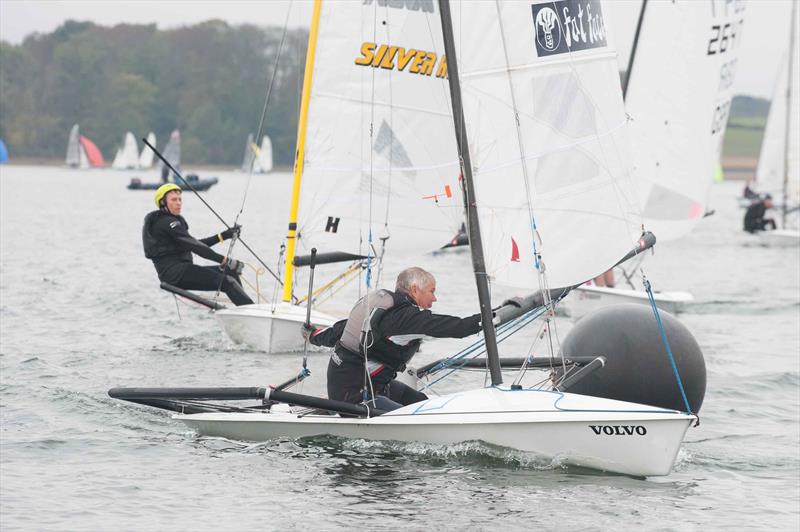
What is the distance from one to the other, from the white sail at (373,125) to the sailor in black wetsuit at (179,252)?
943 millimetres

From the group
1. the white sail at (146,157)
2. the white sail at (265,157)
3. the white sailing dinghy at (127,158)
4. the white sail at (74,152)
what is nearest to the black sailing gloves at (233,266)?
the white sail at (146,157)

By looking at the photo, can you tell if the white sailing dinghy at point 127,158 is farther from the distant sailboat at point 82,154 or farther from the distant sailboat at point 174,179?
the distant sailboat at point 82,154

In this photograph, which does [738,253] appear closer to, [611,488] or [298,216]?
[298,216]

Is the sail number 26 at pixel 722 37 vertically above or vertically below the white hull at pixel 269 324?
above

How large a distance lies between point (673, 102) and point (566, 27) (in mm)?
10773

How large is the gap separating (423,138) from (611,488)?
6.81 meters

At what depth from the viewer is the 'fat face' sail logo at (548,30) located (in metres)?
9.34

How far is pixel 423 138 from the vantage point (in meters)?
14.6

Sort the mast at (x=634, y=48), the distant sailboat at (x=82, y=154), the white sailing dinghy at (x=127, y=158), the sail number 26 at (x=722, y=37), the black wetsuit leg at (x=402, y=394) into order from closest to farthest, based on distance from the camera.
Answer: the black wetsuit leg at (x=402, y=394) < the mast at (x=634, y=48) < the sail number 26 at (x=722, y=37) < the white sailing dinghy at (x=127, y=158) < the distant sailboat at (x=82, y=154)

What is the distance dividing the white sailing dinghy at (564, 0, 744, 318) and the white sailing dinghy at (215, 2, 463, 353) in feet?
17.8

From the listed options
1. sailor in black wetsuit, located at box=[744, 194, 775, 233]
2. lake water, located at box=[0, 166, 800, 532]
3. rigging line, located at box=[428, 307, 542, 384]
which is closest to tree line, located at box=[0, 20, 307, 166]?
sailor in black wetsuit, located at box=[744, 194, 775, 233]

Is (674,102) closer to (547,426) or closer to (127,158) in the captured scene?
(547,426)

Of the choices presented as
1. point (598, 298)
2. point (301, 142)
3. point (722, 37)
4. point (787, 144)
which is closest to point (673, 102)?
point (722, 37)

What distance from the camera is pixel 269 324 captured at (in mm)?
13727
